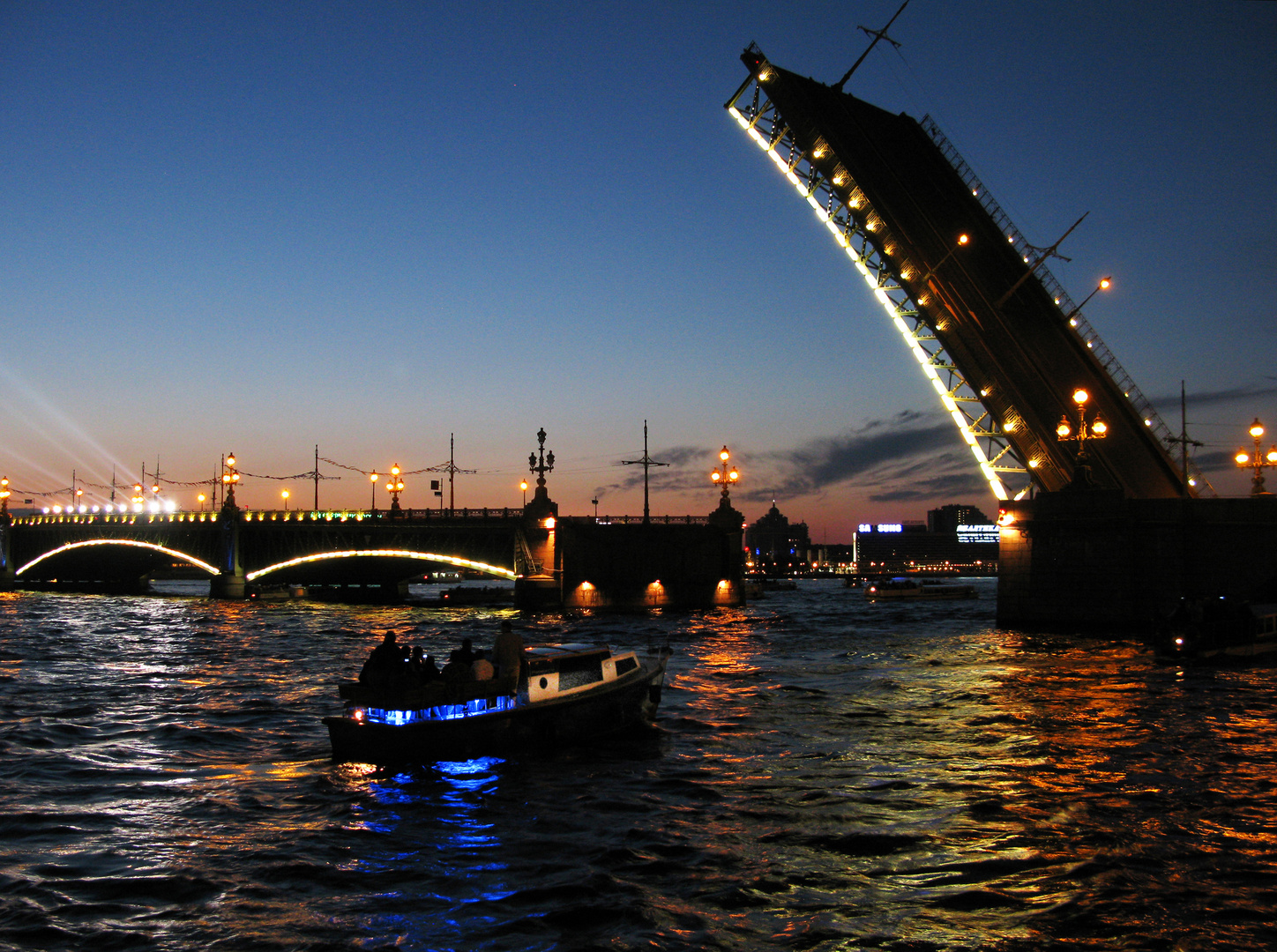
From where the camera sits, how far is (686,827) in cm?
1185

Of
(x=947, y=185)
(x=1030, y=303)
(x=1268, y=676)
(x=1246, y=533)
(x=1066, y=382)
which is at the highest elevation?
Answer: (x=947, y=185)

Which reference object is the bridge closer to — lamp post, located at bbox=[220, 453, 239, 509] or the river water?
lamp post, located at bbox=[220, 453, 239, 509]

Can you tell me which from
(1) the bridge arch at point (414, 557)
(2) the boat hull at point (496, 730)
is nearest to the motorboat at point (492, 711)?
(2) the boat hull at point (496, 730)

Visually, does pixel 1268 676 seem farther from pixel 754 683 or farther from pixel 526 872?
pixel 526 872

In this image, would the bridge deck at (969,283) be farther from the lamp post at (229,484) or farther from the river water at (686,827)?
the lamp post at (229,484)

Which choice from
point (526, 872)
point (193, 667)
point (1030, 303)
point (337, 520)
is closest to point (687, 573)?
point (337, 520)

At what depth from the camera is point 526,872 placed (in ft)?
33.4

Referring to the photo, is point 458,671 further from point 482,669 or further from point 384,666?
point 384,666

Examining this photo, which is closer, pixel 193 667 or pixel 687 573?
pixel 193 667

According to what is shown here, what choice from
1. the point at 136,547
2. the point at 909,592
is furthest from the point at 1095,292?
the point at 136,547

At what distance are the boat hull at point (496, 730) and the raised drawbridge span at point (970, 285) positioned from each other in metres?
26.9

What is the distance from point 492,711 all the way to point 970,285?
97.5ft

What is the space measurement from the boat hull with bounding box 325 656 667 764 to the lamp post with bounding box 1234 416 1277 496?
99.9ft

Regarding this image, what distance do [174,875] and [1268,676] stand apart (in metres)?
26.5
